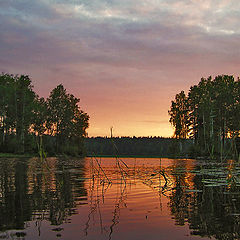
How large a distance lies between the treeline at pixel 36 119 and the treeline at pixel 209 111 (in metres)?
26.1

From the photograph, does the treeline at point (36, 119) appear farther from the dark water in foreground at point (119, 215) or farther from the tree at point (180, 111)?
the dark water in foreground at point (119, 215)

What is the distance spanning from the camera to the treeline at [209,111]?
53.5 metres

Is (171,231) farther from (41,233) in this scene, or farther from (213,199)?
(213,199)

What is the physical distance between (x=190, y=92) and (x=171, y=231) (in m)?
68.3

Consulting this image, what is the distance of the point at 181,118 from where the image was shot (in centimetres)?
7225

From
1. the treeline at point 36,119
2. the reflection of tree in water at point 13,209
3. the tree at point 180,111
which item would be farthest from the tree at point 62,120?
the reflection of tree in water at point 13,209

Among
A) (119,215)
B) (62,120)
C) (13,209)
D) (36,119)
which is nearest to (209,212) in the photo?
(119,215)

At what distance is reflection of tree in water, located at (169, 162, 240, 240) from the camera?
499cm

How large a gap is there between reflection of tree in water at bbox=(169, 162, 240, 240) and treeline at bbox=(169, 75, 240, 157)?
1544 inches

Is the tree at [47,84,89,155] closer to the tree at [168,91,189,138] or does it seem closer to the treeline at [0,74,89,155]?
the treeline at [0,74,89,155]

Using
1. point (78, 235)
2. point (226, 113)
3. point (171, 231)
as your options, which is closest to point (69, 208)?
point (78, 235)

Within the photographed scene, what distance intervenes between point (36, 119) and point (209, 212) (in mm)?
61005

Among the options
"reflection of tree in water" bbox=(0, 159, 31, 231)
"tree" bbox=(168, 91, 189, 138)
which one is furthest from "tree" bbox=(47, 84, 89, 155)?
"reflection of tree in water" bbox=(0, 159, 31, 231)

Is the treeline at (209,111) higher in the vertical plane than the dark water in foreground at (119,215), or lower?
higher
